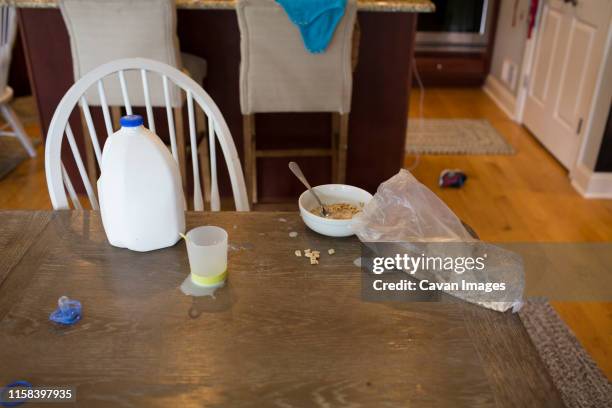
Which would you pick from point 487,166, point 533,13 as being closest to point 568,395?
point 487,166

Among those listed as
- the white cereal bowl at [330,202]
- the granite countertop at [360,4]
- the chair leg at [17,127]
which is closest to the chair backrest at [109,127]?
the white cereal bowl at [330,202]

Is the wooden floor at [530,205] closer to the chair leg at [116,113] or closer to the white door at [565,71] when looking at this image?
the white door at [565,71]

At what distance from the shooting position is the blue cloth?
79.8 inches

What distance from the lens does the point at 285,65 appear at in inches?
85.7

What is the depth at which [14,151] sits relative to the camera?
11.0 ft

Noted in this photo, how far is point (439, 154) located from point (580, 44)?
0.97 meters

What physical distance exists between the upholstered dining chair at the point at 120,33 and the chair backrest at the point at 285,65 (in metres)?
0.27

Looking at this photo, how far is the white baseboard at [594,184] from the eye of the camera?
290 cm

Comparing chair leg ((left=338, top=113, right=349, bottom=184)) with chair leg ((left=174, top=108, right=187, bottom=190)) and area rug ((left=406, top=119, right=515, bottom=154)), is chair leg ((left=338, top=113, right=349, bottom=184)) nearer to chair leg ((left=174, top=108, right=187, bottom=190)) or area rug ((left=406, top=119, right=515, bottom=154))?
chair leg ((left=174, top=108, right=187, bottom=190))

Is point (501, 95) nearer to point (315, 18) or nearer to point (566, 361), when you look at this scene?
point (315, 18)

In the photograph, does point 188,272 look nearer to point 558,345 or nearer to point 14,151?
point 558,345

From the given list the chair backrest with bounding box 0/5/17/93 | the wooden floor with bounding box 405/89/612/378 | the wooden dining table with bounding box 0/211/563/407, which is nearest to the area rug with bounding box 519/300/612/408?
the wooden floor with bounding box 405/89/612/378

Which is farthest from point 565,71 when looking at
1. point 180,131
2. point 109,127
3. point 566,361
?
point 109,127

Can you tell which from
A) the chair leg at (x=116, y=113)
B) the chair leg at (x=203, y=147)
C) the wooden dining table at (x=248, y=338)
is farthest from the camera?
the chair leg at (x=203, y=147)
